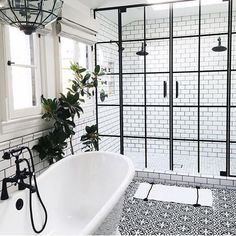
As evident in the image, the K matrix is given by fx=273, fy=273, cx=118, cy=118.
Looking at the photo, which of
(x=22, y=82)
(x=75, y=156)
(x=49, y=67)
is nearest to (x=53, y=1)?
(x=22, y=82)

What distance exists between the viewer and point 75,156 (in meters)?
2.86

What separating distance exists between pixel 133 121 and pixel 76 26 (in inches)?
66.3

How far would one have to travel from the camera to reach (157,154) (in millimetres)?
4113

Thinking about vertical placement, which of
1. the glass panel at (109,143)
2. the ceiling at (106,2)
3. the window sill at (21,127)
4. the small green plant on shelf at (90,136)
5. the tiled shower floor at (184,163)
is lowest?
the tiled shower floor at (184,163)

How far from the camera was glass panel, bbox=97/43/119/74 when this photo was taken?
4102 mm

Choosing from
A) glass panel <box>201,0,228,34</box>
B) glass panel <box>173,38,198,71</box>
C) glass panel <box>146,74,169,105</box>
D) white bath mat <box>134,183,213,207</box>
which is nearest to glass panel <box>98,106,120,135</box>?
glass panel <box>146,74,169,105</box>

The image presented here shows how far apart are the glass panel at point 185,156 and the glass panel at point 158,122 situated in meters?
0.26

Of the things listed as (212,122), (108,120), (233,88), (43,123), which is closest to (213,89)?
(233,88)

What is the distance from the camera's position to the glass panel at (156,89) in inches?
157

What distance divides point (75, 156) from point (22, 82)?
2.99 feet

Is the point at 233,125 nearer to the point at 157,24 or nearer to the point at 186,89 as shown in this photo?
the point at 186,89

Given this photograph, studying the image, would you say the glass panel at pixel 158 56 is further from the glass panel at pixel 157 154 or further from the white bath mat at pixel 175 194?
the white bath mat at pixel 175 194

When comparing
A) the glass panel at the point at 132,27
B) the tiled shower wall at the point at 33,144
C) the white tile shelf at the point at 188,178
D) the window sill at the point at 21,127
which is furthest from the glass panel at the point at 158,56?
the window sill at the point at 21,127

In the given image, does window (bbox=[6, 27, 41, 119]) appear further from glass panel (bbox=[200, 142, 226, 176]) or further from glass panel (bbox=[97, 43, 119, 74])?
glass panel (bbox=[200, 142, 226, 176])
